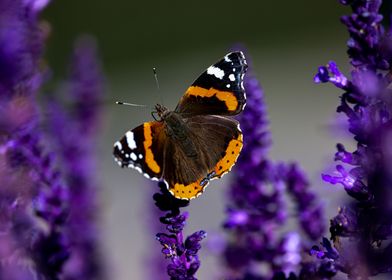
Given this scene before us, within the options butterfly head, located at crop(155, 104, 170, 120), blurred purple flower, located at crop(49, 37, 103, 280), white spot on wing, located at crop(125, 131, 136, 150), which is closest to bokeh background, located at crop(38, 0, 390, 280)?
blurred purple flower, located at crop(49, 37, 103, 280)

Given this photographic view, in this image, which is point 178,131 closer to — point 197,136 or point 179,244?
point 197,136

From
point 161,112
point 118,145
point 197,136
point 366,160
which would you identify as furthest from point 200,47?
point 366,160

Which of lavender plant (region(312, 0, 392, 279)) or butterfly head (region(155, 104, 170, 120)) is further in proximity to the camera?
butterfly head (region(155, 104, 170, 120))

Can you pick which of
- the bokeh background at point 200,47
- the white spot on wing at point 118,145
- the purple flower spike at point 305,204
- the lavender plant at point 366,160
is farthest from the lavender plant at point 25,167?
the bokeh background at point 200,47

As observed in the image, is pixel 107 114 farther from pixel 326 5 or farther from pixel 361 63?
pixel 326 5

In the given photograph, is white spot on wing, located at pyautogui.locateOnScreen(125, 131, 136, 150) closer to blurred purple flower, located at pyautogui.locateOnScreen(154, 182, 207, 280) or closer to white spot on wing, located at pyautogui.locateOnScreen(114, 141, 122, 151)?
white spot on wing, located at pyautogui.locateOnScreen(114, 141, 122, 151)

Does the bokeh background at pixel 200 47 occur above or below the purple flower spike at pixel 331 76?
above

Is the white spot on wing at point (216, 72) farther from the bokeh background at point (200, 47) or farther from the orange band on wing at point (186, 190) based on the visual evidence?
the bokeh background at point (200, 47)
